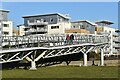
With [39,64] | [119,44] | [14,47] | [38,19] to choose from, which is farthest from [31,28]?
[14,47]

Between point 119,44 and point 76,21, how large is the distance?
15.2 meters

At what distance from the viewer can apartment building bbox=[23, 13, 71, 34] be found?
3946 inches

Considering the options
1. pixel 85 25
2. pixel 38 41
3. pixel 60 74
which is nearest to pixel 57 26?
pixel 85 25

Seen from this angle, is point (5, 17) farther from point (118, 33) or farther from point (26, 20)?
point (118, 33)

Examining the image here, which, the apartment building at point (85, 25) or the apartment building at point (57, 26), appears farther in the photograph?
the apartment building at point (85, 25)

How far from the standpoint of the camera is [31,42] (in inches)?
1558

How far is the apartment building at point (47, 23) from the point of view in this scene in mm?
100225

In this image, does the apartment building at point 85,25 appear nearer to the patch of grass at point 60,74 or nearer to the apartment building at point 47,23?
the apartment building at point 47,23

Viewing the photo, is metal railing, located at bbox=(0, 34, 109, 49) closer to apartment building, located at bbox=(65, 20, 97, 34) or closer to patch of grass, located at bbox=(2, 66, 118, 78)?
patch of grass, located at bbox=(2, 66, 118, 78)

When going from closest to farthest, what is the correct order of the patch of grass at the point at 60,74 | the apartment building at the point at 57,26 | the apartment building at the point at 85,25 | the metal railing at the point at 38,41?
the patch of grass at the point at 60,74 → the metal railing at the point at 38,41 → the apartment building at the point at 57,26 → the apartment building at the point at 85,25

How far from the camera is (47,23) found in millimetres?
104750

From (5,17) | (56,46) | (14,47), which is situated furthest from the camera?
(5,17)

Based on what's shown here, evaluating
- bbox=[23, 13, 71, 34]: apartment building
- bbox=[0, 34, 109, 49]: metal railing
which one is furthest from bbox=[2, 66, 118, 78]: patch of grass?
bbox=[23, 13, 71, 34]: apartment building

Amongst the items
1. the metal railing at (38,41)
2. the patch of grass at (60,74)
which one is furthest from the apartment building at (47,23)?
the patch of grass at (60,74)
